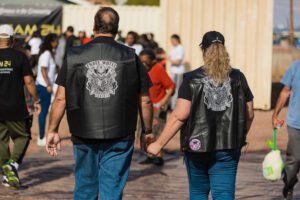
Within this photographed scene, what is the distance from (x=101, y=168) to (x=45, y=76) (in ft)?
24.3

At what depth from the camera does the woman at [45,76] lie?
1402cm

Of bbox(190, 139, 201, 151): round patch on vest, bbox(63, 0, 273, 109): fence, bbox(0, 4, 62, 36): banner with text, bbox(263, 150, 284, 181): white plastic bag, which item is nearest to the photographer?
bbox(190, 139, 201, 151): round patch on vest

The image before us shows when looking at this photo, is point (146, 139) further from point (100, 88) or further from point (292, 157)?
point (292, 157)

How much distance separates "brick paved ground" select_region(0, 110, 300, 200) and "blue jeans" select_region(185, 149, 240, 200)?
268cm

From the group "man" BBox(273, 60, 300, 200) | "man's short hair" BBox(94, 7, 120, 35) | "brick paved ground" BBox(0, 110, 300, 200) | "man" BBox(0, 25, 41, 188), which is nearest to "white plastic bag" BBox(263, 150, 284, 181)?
"man" BBox(273, 60, 300, 200)

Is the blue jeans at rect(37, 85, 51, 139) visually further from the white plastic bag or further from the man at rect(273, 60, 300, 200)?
the white plastic bag

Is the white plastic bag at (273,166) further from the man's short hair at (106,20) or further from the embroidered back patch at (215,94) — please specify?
the man's short hair at (106,20)

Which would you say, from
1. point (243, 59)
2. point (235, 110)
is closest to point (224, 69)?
point (235, 110)

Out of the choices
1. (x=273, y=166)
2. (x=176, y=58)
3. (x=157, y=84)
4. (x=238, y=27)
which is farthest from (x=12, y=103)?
(x=238, y=27)

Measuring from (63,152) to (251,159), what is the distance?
2860mm

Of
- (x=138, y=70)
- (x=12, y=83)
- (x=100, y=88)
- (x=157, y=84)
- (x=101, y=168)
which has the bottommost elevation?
(x=157, y=84)

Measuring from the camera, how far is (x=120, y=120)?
22.1 ft

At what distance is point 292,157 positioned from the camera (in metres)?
8.99

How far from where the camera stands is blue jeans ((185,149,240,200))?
268 inches
